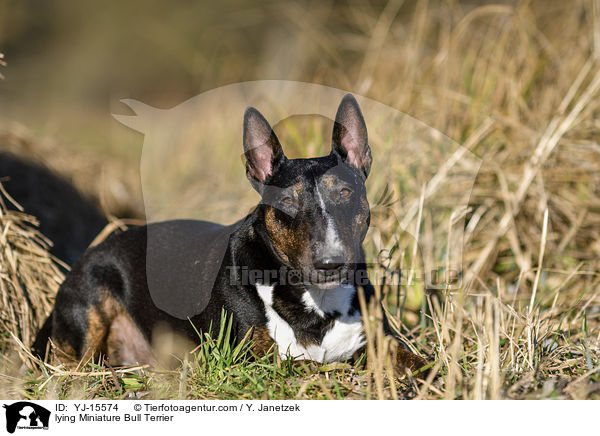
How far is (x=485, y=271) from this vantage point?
4.68 meters

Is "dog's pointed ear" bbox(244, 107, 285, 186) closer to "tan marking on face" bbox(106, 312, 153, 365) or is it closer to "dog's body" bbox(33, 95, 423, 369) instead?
"dog's body" bbox(33, 95, 423, 369)

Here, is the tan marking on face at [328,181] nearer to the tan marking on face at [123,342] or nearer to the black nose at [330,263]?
the black nose at [330,263]

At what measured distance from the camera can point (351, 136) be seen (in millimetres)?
2943

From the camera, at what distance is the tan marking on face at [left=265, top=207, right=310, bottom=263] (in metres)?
2.75

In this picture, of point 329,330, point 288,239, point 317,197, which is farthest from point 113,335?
point 317,197

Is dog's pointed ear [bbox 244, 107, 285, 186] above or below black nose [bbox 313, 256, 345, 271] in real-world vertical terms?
above

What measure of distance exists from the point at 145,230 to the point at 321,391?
1.71 meters
